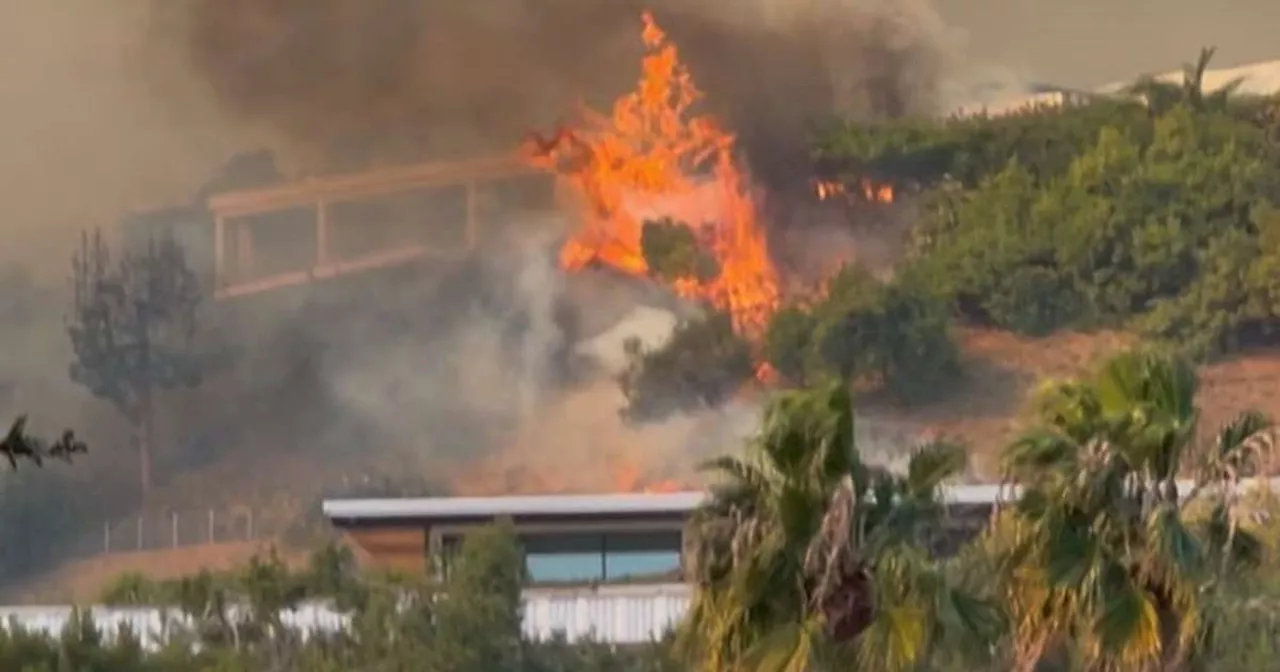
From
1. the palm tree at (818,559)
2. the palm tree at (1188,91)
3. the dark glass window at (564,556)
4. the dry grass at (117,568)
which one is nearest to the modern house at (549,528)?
the dark glass window at (564,556)

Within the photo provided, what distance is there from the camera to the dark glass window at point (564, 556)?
A: 48.5 m

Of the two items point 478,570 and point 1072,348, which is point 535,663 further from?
point 1072,348

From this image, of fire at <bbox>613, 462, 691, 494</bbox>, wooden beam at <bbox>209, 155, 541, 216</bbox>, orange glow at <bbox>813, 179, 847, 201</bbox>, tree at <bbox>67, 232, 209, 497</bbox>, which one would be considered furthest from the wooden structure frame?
orange glow at <bbox>813, 179, 847, 201</bbox>

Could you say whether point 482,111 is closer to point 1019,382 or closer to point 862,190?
point 862,190

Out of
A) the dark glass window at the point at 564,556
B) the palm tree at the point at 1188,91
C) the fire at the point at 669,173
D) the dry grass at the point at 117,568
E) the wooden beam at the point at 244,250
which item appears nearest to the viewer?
the dark glass window at the point at 564,556

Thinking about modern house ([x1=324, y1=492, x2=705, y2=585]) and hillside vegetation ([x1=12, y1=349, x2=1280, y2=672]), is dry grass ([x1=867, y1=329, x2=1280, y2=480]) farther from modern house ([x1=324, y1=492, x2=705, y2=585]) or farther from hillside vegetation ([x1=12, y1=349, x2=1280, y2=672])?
hillside vegetation ([x1=12, y1=349, x2=1280, y2=672])

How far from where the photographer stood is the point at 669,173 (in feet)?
178

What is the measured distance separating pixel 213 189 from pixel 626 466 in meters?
11.3

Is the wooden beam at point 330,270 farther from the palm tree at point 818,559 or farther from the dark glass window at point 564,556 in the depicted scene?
the palm tree at point 818,559

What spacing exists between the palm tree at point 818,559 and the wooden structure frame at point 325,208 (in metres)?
30.2

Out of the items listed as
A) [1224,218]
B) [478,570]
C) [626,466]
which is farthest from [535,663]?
[1224,218]

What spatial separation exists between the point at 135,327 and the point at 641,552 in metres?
13.0

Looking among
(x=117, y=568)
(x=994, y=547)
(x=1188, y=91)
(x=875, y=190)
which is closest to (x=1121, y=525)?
(x=994, y=547)

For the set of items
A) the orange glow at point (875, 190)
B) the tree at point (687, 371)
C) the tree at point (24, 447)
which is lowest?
the tree at point (24, 447)
